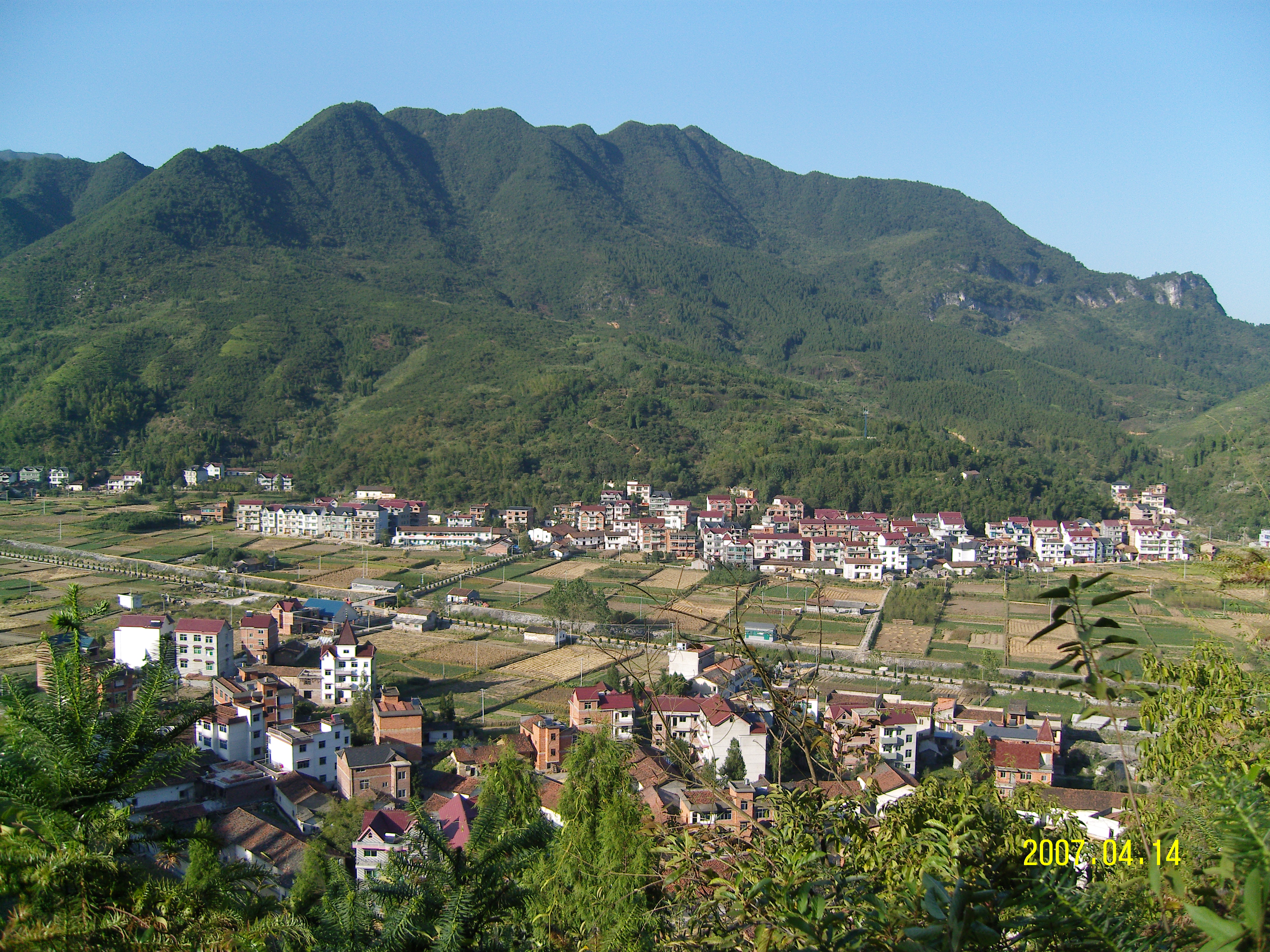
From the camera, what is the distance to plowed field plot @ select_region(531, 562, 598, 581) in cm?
2356

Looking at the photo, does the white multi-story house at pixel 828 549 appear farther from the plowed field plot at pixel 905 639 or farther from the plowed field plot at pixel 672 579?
the plowed field plot at pixel 905 639

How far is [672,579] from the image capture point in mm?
22719

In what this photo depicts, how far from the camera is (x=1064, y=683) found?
51.2 inches

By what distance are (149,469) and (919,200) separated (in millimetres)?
100223

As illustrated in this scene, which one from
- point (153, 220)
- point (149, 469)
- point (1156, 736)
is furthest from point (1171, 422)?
point (153, 220)

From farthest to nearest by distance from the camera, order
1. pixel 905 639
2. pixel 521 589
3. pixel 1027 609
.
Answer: pixel 521 589, pixel 1027 609, pixel 905 639

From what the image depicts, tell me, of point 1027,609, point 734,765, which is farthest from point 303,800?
point 1027,609

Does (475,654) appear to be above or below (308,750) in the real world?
below

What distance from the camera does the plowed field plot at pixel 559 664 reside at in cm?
1538

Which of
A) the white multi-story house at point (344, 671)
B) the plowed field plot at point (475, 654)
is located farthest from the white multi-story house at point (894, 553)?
the white multi-story house at point (344, 671)

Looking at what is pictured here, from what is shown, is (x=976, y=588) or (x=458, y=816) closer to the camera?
(x=458, y=816)

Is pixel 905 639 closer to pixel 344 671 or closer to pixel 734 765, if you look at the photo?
pixel 734 765

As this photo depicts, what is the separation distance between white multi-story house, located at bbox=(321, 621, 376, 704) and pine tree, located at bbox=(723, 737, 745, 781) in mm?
6150

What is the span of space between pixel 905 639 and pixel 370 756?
1154 centimetres
